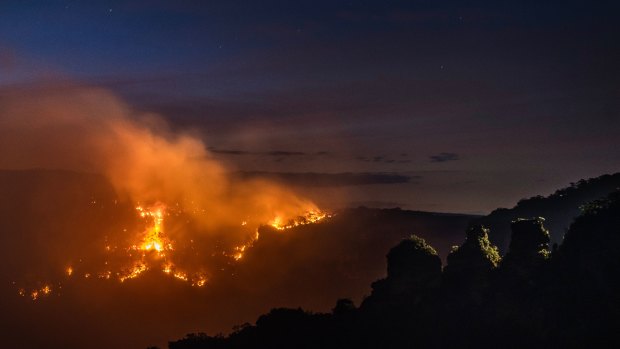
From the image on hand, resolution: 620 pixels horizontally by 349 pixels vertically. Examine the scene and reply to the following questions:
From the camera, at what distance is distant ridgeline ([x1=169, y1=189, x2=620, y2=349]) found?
189 ft

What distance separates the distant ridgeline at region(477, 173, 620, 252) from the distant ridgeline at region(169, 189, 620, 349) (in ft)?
55.2

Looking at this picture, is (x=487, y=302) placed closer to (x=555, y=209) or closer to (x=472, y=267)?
(x=472, y=267)

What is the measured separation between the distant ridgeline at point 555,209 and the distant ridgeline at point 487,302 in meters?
16.8

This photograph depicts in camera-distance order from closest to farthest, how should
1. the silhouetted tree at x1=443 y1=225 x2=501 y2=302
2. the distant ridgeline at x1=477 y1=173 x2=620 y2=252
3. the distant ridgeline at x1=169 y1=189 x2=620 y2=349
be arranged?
the distant ridgeline at x1=169 y1=189 x2=620 y2=349, the silhouetted tree at x1=443 y1=225 x2=501 y2=302, the distant ridgeline at x1=477 y1=173 x2=620 y2=252

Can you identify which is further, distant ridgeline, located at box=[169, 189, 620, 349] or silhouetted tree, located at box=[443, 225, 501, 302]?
silhouetted tree, located at box=[443, 225, 501, 302]

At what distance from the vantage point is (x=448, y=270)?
71062 millimetres

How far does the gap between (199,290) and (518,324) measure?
15092cm

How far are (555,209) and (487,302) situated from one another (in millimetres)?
32293

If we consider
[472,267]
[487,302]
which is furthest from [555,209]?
[487,302]

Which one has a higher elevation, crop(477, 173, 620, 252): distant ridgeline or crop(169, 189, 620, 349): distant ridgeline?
crop(477, 173, 620, 252): distant ridgeline

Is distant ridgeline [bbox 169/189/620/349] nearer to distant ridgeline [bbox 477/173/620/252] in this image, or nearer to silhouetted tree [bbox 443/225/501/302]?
silhouetted tree [bbox 443/225/501/302]

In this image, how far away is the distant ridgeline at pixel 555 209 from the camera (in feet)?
283

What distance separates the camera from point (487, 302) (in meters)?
64.2

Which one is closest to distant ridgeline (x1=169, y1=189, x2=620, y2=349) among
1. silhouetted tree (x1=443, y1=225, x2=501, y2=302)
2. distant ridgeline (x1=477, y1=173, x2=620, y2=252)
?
silhouetted tree (x1=443, y1=225, x2=501, y2=302)
